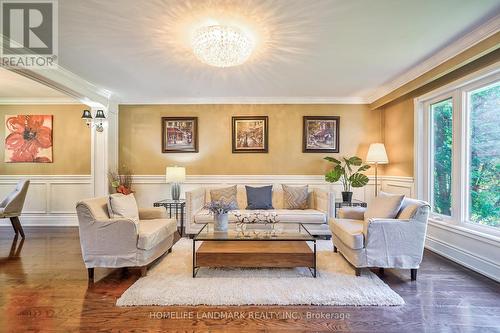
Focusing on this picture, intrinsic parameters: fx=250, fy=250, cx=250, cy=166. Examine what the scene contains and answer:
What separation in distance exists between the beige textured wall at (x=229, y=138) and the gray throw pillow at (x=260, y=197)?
2.14ft

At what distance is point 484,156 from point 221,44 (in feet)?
11.0

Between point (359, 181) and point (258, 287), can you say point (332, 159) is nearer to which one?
point (359, 181)

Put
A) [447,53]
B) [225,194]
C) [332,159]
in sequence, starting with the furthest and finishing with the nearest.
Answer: [332,159] → [225,194] → [447,53]

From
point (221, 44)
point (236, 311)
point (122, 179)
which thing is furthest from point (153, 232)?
point (122, 179)

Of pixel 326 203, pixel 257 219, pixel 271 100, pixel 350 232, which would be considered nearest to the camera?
pixel 350 232

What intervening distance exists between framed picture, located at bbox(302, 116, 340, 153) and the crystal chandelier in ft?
9.00

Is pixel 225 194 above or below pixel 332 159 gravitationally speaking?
below

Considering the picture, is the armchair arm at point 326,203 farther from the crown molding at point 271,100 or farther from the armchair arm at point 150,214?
the armchair arm at point 150,214

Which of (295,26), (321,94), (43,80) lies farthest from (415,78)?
(43,80)

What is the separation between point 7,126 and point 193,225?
466 centimetres

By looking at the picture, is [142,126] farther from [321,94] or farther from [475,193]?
[475,193]

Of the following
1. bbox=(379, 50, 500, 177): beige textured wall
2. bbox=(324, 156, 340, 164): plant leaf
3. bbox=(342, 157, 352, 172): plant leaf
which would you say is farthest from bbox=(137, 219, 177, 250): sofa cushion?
bbox=(379, 50, 500, 177): beige textured wall

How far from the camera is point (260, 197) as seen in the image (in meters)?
4.50

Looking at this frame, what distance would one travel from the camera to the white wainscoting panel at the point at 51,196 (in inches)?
204
